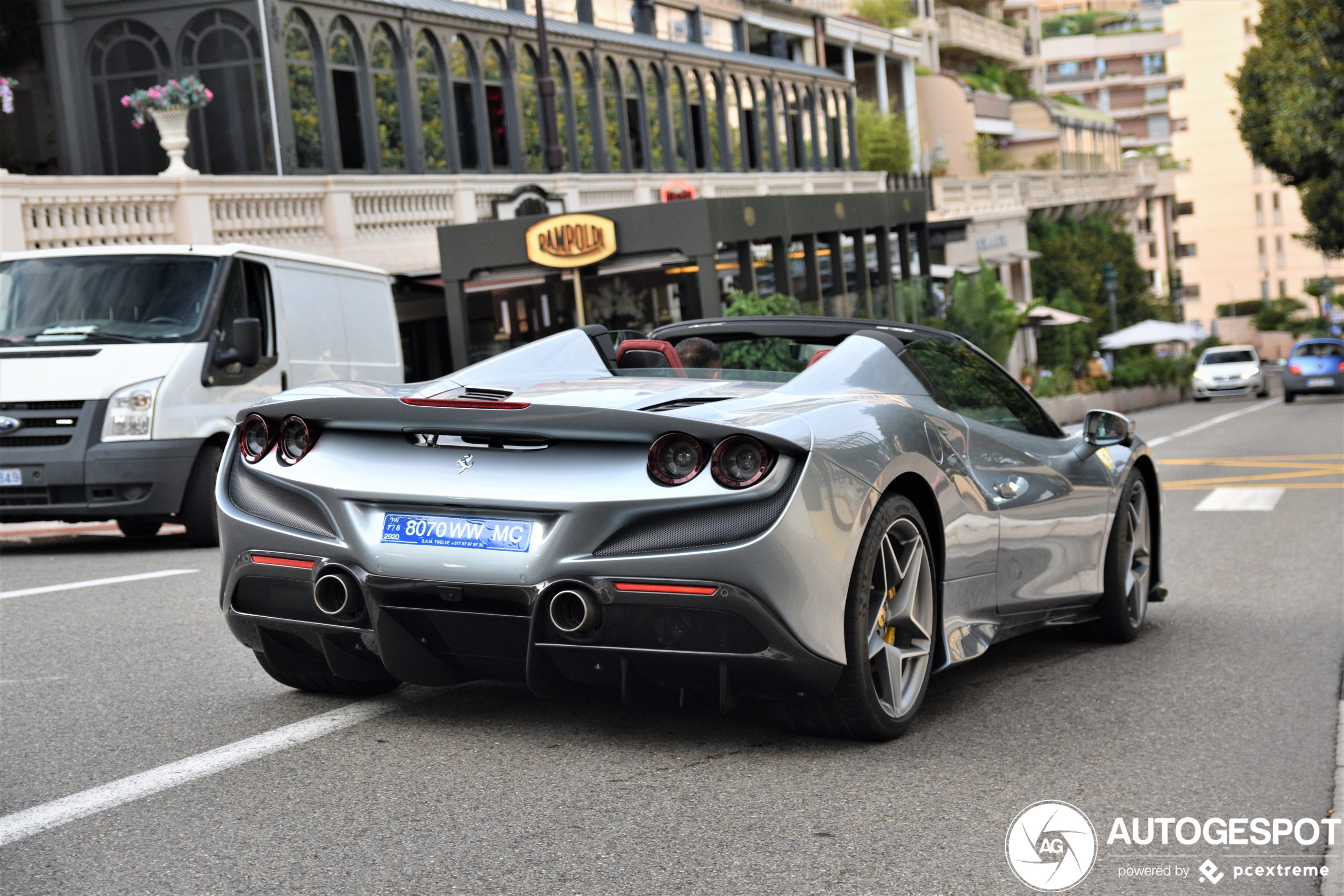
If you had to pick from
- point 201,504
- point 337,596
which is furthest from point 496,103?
point 337,596

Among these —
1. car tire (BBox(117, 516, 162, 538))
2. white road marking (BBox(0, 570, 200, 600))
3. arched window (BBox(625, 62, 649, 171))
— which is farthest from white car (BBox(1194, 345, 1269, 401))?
white road marking (BBox(0, 570, 200, 600))

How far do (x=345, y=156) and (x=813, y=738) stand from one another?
24.1m

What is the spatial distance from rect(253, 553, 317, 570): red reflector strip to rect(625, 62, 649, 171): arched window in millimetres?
32140

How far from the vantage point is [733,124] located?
42250mm

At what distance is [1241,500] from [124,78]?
65.0ft

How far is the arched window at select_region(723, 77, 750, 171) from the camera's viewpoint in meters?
41.8

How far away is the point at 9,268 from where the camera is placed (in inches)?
453

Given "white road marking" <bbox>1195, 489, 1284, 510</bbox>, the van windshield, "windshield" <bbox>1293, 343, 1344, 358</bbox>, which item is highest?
the van windshield

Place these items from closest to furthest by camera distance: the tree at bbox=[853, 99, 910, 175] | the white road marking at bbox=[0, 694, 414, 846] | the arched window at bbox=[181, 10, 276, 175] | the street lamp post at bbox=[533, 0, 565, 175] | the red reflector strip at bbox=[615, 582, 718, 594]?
1. the white road marking at bbox=[0, 694, 414, 846]
2. the red reflector strip at bbox=[615, 582, 718, 594]
3. the street lamp post at bbox=[533, 0, 565, 175]
4. the arched window at bbox=[181, 10, 276, 175]
5. the tree at bbox=[853, 99, 910, 175]

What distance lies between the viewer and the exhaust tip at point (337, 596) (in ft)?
15.1

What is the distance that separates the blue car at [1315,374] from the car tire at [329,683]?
3740 centimetres

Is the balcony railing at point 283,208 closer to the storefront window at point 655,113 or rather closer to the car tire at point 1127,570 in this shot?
the storefront window at point 655,113

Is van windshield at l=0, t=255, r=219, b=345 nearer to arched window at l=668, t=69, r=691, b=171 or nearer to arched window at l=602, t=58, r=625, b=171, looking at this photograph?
arched window at l=602, t=58, r=625, b=171

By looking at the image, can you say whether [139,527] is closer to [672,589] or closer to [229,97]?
[672,589]
